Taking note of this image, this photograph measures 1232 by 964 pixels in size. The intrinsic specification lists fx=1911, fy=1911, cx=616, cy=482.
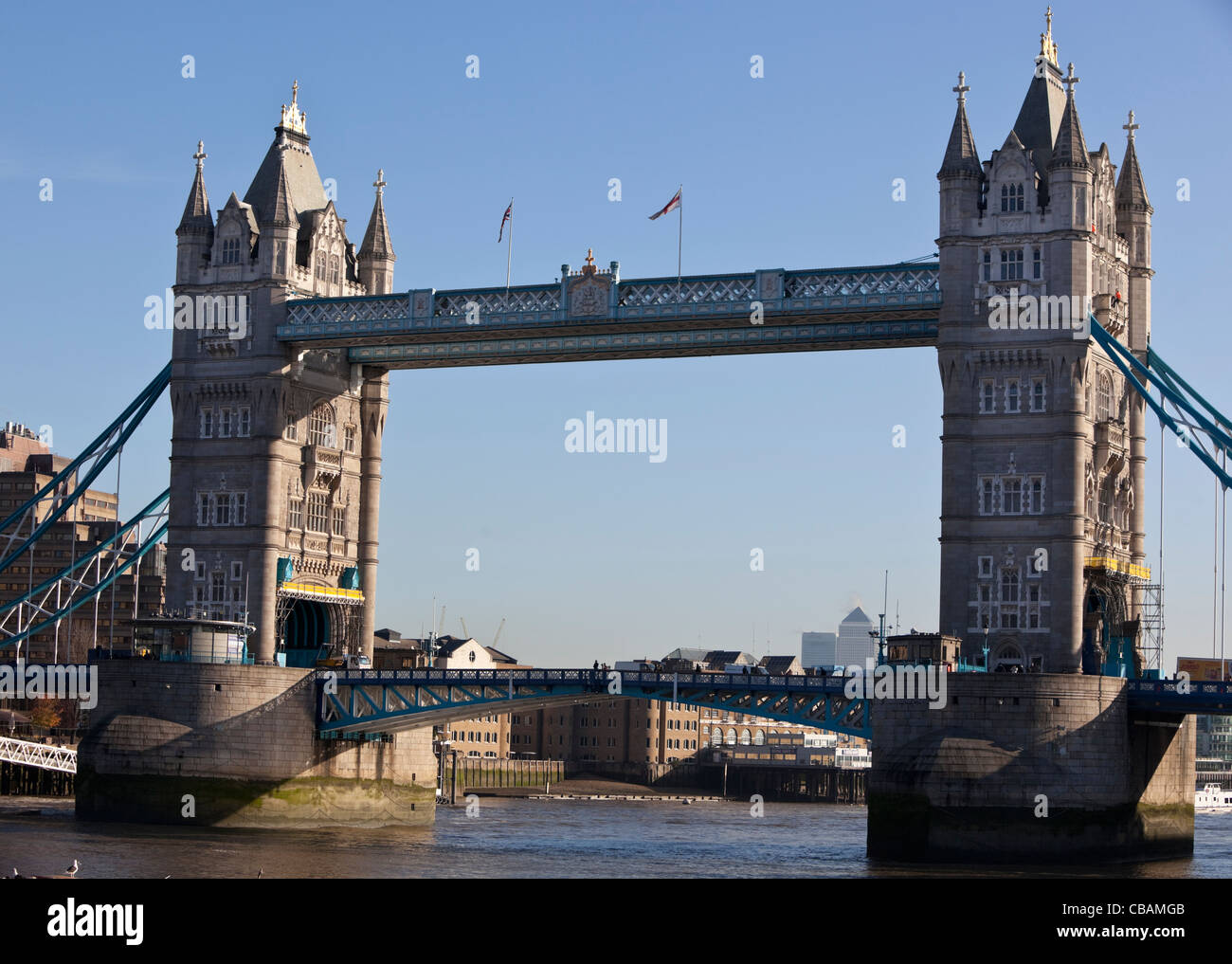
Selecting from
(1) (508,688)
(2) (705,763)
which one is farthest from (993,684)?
(2) (705,763)

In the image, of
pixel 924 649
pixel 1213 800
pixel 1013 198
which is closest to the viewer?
pixel 924 649

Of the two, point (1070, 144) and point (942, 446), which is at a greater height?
point (1070, 144)

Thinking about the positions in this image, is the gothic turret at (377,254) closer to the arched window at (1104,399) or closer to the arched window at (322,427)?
the arched window at (322,427)

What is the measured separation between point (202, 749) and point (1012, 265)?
4276 centimetres

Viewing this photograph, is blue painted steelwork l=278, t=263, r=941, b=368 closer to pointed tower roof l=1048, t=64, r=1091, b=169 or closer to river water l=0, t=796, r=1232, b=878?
pointed tower roof l=1048, t=64, r=1091, b=169

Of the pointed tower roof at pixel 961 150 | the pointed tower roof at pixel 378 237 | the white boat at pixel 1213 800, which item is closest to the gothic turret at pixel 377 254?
the pointed tower roof at pixel 378 237

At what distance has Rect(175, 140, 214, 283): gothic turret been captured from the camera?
98875mm

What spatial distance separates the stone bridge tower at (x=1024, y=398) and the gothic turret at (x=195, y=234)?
38.8 m

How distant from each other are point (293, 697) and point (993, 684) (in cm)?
3430

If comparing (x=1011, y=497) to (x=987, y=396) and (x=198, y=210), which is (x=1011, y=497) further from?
(x=198, y=210)

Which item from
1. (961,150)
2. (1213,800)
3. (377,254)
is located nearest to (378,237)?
(377,254)

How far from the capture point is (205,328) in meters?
97.9

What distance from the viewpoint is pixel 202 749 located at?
8875 cm

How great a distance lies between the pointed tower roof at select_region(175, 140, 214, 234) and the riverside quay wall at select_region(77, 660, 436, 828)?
23.5 meters
